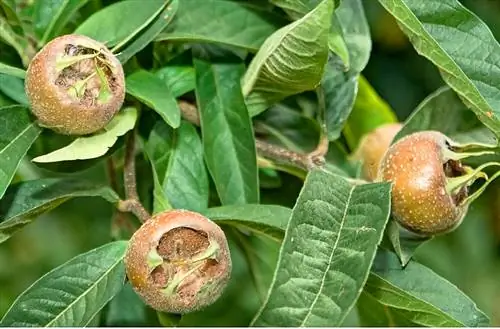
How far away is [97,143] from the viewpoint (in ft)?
3.63

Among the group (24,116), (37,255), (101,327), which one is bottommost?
(37,255)

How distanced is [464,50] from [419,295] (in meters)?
0.30

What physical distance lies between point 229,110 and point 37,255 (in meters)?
1.28

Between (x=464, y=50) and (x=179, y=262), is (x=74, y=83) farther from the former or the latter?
(x=464, y=50)

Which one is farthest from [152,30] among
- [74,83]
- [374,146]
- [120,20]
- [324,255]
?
[374,146]

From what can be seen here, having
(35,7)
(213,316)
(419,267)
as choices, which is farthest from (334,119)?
(213,316)

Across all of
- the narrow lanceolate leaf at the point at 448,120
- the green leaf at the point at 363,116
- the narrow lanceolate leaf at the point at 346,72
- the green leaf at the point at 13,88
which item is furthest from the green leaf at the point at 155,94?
the green leaf at the point at 363,116

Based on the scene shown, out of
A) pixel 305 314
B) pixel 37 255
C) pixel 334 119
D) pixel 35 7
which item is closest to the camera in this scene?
pixel 305 314

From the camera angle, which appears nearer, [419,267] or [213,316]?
[419,267]

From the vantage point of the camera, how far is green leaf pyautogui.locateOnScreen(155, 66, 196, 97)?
4.11 ft

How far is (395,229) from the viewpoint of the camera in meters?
1.14

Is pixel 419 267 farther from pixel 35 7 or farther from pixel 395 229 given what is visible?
pixel 35 7

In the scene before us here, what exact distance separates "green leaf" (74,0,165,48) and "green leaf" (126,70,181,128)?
56 mm

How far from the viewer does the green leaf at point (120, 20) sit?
1162mm
